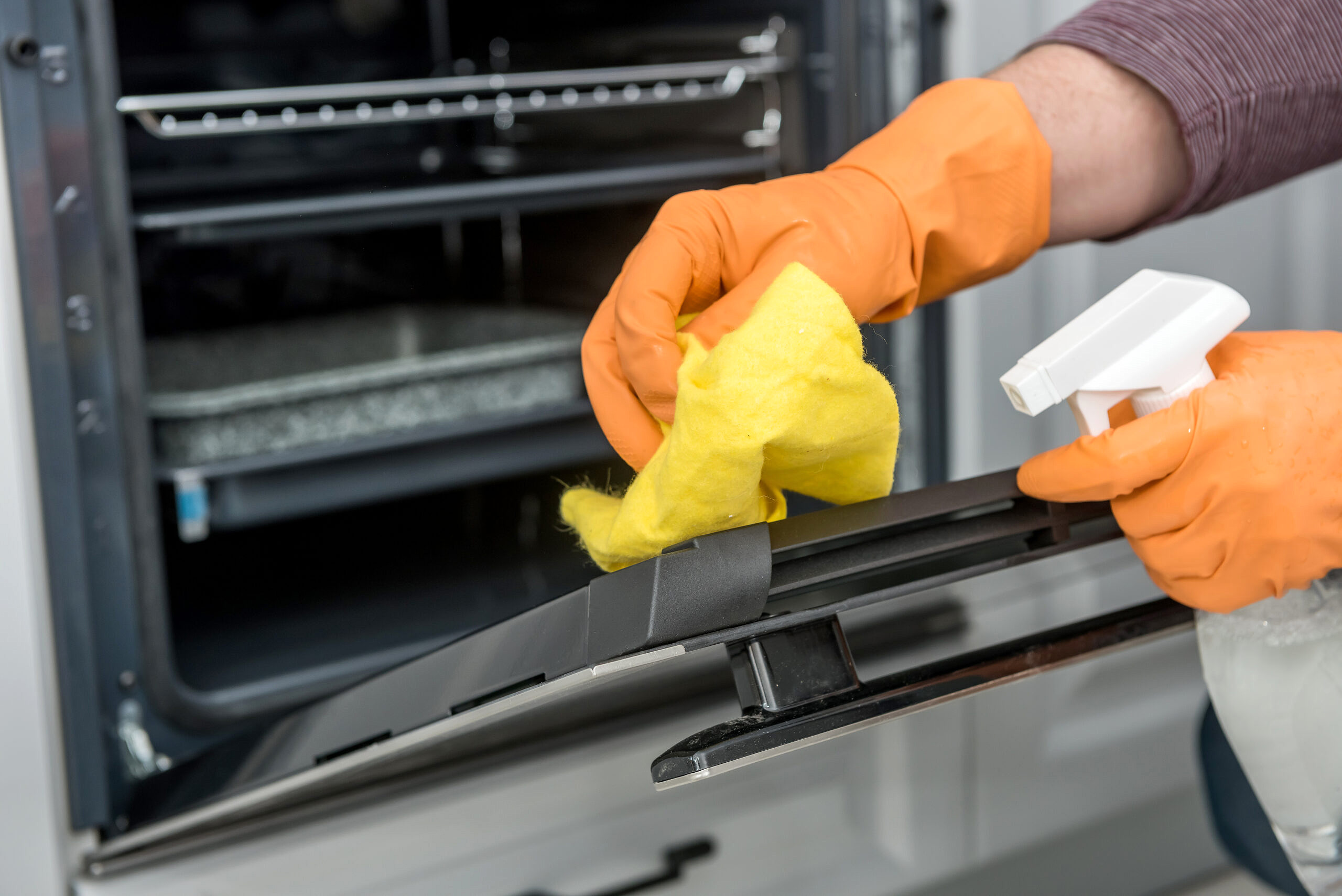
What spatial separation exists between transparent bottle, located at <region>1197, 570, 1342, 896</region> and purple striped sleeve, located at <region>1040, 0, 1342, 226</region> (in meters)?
0.31

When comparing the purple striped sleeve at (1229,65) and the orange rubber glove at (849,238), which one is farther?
the purple striped sleeve at (1229,65)

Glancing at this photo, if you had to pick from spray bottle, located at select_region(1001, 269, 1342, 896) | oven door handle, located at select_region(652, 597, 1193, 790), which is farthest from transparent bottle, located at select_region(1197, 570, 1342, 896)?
oven door handle, located at select_region(652, 597, 1193, 790)

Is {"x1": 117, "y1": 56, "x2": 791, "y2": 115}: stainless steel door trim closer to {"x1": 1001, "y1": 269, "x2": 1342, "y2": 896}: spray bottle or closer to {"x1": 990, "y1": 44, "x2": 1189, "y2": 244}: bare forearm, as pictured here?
{"x1": 990, "y1": 44, "x2": 1189, "y2": 244}: bare forearm

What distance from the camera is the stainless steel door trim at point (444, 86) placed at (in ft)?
2.61

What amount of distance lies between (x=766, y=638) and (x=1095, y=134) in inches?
17.7

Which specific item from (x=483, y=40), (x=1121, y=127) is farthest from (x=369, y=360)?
(x=1121, y=127)

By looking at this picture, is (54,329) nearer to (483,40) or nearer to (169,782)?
(169,782)

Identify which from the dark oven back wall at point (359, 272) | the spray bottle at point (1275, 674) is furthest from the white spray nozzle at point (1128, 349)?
the dark oven back wall at point (359, 272)

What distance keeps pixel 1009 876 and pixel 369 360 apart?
3.03ft

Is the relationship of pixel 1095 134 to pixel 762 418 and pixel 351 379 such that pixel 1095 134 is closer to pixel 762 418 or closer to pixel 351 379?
pixel 762 418

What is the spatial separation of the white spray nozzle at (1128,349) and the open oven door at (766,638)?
0.06 m

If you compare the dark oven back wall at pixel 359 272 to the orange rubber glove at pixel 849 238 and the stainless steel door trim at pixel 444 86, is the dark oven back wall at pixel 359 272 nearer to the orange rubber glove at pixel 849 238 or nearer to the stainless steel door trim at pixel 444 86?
the stainless steel door trim at pixel 444 86

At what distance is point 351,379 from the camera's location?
914 mm

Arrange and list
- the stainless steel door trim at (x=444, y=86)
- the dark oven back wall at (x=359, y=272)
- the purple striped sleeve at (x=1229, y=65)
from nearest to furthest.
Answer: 1. the purple striped sleeve at (x=1229, y=65)
2. the stainless steel door trim at (x=444, y=86)
3. the dark oven back wall at (x=359, y=272)
